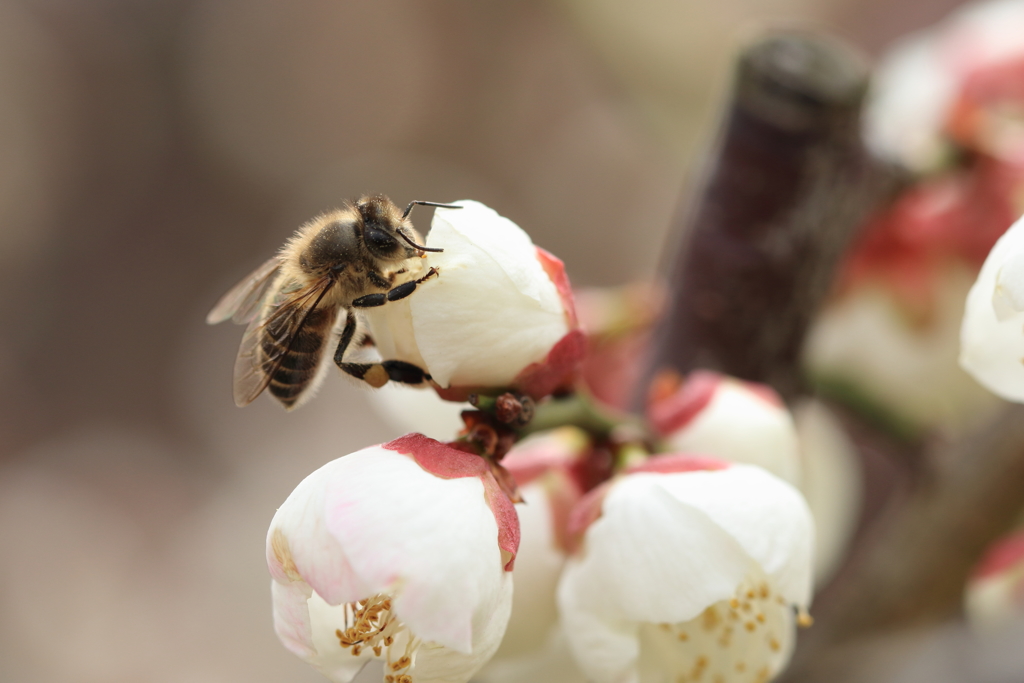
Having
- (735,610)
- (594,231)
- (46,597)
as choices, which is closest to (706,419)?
(735,610)

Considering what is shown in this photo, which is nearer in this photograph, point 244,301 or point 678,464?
point 678,464

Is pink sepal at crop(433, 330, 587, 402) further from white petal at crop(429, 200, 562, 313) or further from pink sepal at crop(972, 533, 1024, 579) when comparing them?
pink sepal at crop(972, 533, 1024, 579)

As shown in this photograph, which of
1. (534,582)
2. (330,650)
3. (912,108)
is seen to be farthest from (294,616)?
(912,108)

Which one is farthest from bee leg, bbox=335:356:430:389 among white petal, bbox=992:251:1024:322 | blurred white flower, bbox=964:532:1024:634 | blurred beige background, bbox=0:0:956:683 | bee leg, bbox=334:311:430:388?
blurred beige background, bbox=0:0:956:683

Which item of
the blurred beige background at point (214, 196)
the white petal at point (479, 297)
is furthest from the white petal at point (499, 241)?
the blurred beige background at point (214, 196)

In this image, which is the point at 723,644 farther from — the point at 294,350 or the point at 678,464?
the point at 294,350

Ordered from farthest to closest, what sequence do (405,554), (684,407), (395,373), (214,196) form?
(214,196), (684,407), (395,373), (405,554)

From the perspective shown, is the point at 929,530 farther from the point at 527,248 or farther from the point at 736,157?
the point at 527,248
